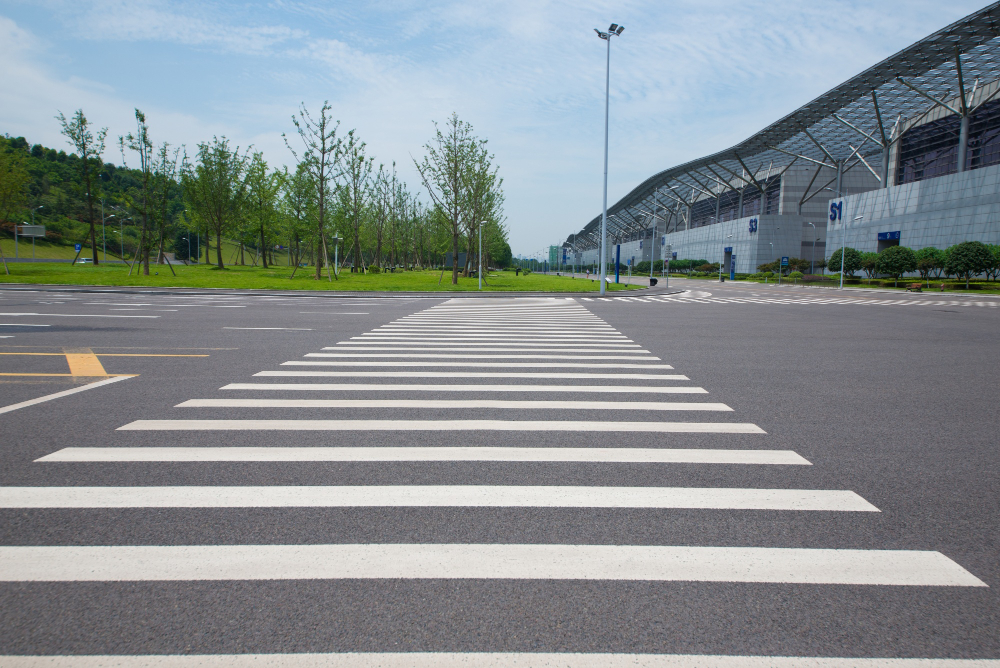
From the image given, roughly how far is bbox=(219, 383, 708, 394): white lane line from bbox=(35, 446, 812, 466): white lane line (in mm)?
2223

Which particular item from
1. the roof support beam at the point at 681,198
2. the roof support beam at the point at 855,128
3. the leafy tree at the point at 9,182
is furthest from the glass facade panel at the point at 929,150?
the leafy tree at the point at 9,182

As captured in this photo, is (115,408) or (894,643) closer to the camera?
(894,643)

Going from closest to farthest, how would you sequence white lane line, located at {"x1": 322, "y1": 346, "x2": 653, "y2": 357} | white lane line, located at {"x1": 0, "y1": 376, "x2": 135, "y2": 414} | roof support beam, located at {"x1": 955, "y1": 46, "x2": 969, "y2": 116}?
white lane line, located at {"x1": 0, "y1": 376, "x2": 135, "y2": 414} → white lane line, located at {"x1": 322, "y1": 346, "x2": 653, "y2": 357} → roof support beam, located at {"x1": 955, "y1": 46, "x2": 969, "y2": 116}

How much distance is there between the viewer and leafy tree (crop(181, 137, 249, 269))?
5666 centimetres

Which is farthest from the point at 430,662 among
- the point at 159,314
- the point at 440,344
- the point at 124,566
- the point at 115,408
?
the point at 159,314

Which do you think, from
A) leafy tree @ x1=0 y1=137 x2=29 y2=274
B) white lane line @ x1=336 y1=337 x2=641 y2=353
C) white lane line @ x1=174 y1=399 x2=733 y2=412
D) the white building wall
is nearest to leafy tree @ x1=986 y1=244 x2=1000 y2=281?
the white building wall

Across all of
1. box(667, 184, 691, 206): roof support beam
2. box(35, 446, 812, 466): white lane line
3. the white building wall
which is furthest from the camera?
box(667, 184, 691, 206): roof support beam

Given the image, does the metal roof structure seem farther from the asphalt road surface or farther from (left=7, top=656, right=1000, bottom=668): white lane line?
(left=7, top=656, right=1000, bottom=668): white lane line

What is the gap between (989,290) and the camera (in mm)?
42188

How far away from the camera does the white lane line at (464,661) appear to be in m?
2.21

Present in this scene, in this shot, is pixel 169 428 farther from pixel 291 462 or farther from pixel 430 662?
pixel 430 662

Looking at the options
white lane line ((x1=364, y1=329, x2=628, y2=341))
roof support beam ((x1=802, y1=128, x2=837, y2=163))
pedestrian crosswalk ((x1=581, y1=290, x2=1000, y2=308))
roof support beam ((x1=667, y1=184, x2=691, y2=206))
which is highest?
roof support beam ((x1=802, y1=128, x2=837, y2=163))

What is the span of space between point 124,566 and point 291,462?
5.01 feet

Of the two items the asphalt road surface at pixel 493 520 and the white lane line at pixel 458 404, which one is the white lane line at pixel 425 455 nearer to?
the asphalt road surface at pixel 493 520
